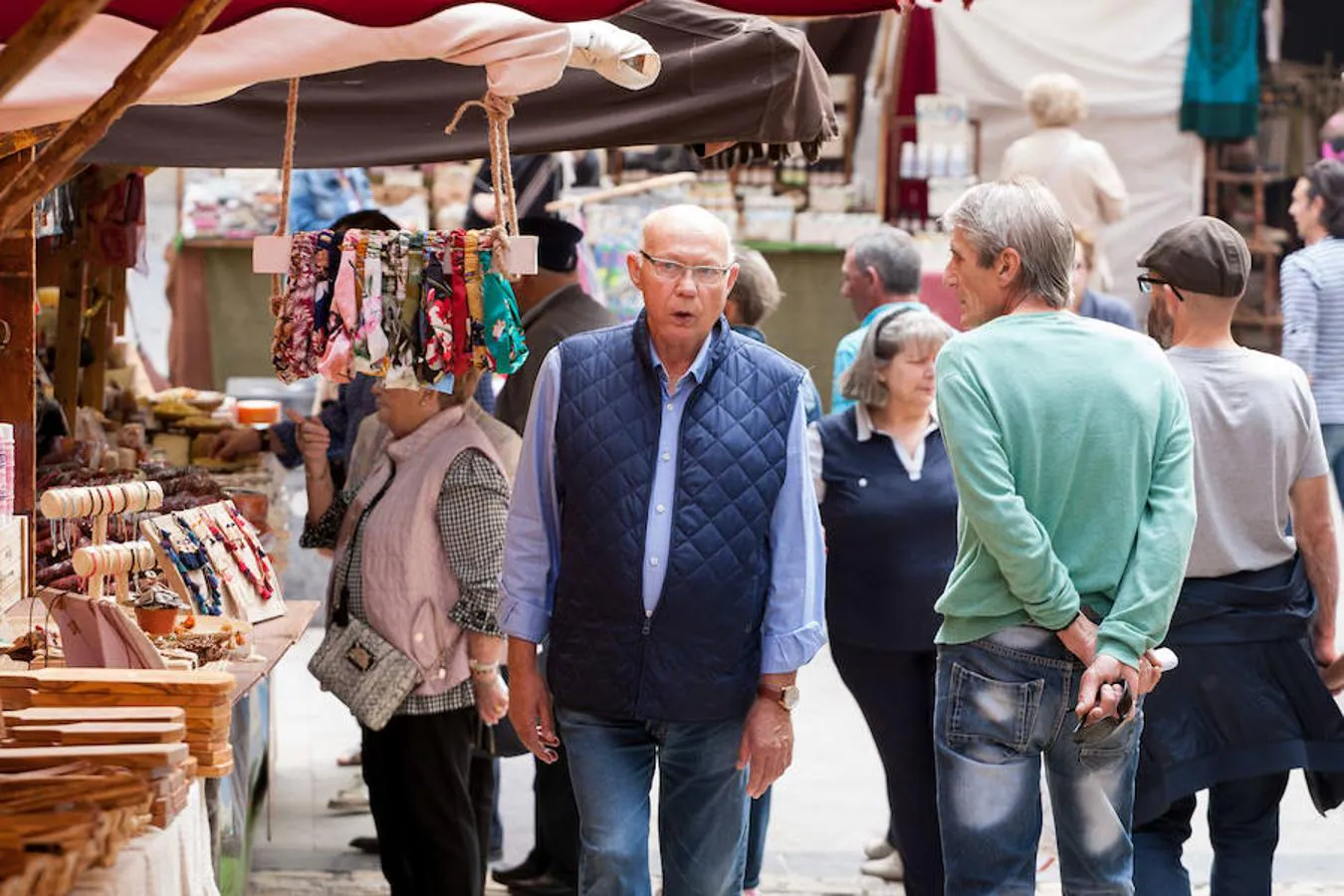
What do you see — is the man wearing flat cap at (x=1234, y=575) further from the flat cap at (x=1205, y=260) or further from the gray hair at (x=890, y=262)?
the gray hair at (x=890, y=262)

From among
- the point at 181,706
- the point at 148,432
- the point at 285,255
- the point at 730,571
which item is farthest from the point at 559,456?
the point at 148,432

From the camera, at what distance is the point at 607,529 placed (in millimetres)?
4262

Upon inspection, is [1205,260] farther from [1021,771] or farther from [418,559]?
[418,559]

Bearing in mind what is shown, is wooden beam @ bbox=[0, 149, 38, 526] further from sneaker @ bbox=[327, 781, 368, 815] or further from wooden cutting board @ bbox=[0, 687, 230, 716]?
sneaker @ bbox=[327, 781, 368, 815]

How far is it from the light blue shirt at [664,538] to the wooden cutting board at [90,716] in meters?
1.22

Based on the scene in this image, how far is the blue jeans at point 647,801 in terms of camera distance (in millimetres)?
4273

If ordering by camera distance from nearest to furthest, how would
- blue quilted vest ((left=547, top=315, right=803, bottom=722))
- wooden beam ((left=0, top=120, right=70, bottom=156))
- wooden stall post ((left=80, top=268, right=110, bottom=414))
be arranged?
wooden beam ((left=0, top=120, right=70, bottom=156))
blue quilted vest ((left=547, top=315, right=803, bottom=722))
wooden stall post ((left=80, top=268, right=110, bottom=414))

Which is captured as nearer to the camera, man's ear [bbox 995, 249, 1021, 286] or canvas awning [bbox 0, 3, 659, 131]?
canvas awning [bbox 0, 3, 659, 131]

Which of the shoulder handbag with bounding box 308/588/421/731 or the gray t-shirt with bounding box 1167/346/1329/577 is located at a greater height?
the gray t-shirt with bounding box 1167/346/1329/577

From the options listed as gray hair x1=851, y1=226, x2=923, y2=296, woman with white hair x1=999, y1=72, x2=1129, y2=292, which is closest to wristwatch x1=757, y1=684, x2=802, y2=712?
gray hair x1=851, y1=226, x2=923, y2=296

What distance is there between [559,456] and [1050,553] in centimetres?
108

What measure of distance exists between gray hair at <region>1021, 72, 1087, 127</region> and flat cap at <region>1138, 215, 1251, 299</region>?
673cm

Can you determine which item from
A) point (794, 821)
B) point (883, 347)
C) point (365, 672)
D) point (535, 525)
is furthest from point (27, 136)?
point (794, 821)

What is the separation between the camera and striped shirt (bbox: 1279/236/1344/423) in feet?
28.1
